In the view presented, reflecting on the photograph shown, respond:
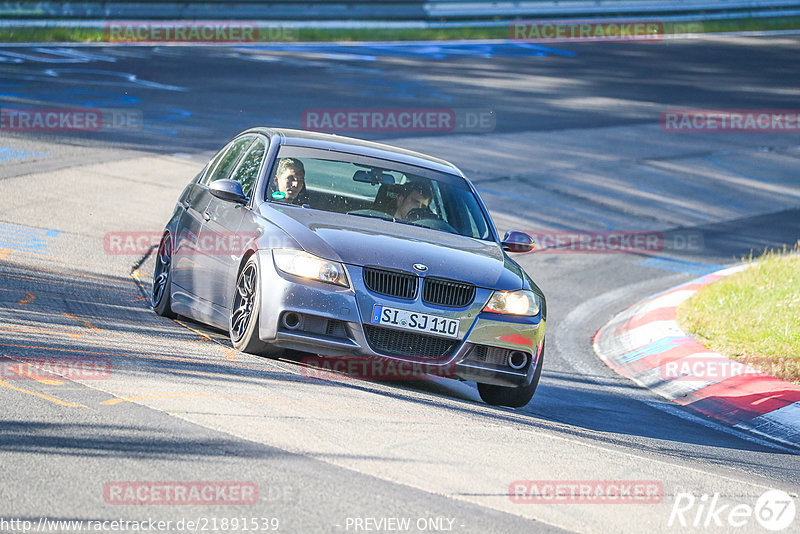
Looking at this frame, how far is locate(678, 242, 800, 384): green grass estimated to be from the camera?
967cm

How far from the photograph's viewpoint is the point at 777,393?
8898 mm

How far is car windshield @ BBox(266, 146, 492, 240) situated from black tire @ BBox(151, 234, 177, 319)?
50.6 inches

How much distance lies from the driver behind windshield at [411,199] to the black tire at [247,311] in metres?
1.30

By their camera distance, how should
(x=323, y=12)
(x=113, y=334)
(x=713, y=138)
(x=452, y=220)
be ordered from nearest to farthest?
1. (x=113, y=334)
2. (x=452, y=220)
3. (x=713, y=138)
4. (x=323, y=12)

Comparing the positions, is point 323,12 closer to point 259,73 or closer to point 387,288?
point 259,73

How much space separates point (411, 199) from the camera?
8297mm

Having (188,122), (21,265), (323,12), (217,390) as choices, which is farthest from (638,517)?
(323,12)

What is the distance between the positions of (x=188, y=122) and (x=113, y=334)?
12213mm

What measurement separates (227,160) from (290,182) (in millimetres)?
1196

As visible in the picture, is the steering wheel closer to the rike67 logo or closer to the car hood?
the car hood

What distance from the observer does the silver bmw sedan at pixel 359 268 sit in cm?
693

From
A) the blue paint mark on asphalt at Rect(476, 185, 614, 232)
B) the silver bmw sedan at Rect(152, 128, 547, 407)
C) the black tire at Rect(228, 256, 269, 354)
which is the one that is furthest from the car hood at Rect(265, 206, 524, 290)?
the blue paint mark on asphalt at Rect(476, 185, 614, 232)

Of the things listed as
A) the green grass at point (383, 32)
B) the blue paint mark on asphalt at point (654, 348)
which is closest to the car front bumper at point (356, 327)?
the blue paint mark on asphalt at point (654, 348)

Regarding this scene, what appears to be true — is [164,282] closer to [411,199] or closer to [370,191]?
[370,191]
